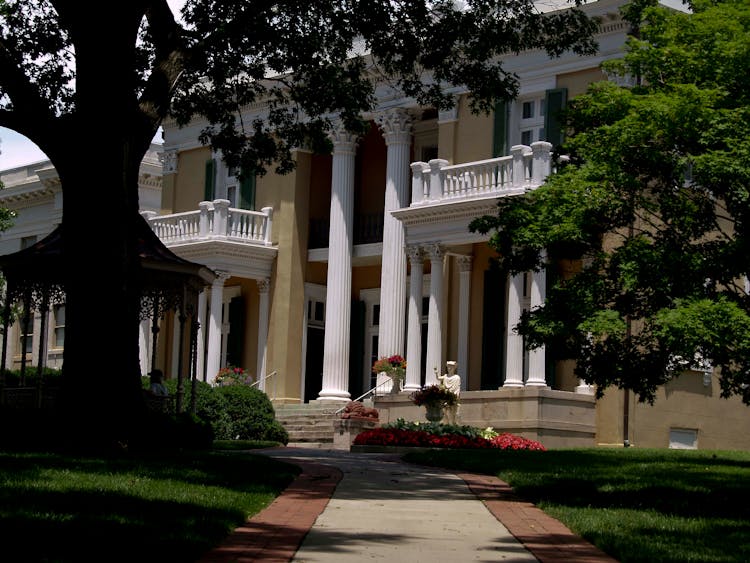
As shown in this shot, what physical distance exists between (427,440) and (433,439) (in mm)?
137

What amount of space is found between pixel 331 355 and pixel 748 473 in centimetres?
1924

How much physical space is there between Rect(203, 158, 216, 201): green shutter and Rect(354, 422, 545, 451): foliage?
15.1 metres

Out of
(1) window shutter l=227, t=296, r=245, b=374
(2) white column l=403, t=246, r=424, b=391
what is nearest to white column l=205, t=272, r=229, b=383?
(1) window shutter l=227, t=296, r=245, b=374

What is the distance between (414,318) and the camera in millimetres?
33156

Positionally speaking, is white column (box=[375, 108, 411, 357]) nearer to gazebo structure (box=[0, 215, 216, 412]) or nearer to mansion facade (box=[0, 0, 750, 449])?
mansion facade (box=[0, 0, 750, 449])

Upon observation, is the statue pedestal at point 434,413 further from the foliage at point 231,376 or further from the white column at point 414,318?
the foliage at point 231,376

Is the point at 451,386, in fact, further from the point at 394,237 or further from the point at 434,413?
the point at 394,237

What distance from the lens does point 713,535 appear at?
1166cm

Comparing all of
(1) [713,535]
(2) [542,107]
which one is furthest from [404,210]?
(1) [713,535]

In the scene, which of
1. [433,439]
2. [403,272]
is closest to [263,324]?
[403,272]

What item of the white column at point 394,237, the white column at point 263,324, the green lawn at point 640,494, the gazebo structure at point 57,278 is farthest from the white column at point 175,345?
the green lawn at point 640,494

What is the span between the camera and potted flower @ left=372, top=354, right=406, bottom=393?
32.7 metres

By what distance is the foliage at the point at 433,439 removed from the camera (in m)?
26.7

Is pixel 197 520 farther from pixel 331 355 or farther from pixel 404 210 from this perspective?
pixel 331 355
